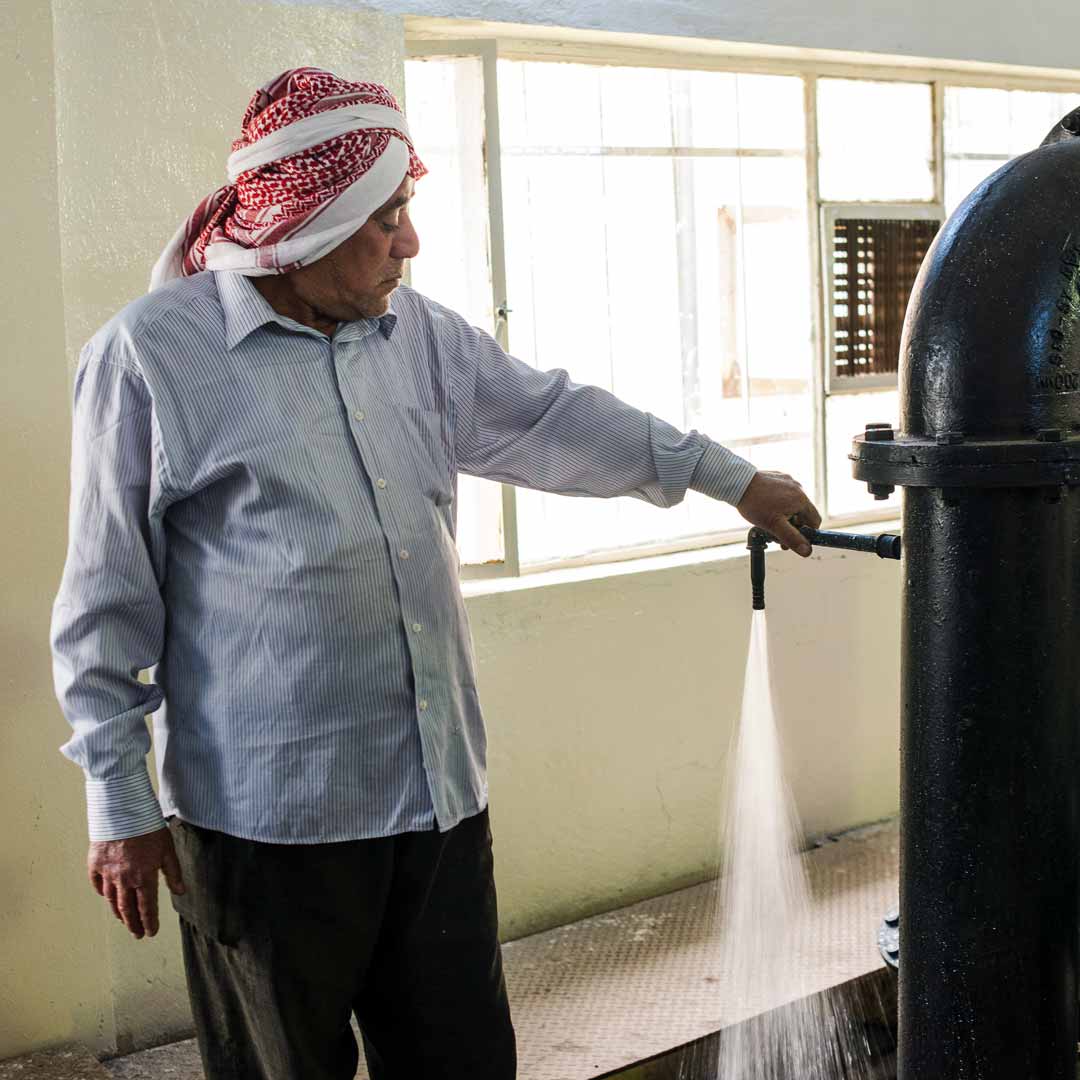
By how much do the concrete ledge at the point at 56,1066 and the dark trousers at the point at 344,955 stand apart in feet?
3.20

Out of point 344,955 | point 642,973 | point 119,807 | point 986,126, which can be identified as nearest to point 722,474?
point 344,955

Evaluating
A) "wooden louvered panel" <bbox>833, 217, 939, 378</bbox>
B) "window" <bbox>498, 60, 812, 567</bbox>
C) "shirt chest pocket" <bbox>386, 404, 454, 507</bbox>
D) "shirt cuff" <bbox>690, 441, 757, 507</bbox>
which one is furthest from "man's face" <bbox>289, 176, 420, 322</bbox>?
"wooden louvered panel" <bbox>833, 217, 939, 378</bbox>

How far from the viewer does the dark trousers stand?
2045 mm

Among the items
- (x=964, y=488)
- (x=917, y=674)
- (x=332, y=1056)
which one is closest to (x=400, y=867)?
(x=332, y=1056)

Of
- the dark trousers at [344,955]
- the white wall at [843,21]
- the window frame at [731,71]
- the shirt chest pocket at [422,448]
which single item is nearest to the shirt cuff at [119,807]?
the dark trousers at [344,955]

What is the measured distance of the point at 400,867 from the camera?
2.13 metres

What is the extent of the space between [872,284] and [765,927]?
2053mm

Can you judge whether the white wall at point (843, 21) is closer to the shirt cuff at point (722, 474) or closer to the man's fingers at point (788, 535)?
the shirt cuff at point (722, 474)

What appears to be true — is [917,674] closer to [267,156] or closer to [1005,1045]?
[1005,1045]

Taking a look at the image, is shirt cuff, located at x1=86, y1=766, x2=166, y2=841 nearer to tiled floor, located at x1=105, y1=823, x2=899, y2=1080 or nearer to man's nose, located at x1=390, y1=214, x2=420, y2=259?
man's nose, located at x1=390, y1=214, x2=420, y2=259

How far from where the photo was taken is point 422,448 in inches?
86.2

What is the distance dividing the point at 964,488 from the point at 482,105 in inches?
85.0

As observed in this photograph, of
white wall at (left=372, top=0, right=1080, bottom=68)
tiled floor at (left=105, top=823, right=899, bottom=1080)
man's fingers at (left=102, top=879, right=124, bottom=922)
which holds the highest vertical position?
white wall at (left=372, top=0, right=1080, bottom=68)

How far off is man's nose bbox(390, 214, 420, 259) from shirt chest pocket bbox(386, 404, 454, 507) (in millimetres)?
236
